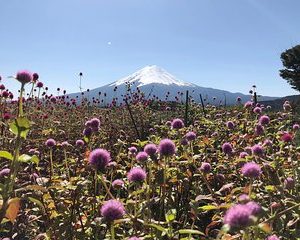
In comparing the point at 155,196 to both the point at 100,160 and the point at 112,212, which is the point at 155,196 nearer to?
the point at 100,160

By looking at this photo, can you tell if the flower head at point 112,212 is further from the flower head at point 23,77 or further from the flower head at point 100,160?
the flower head at point 23,77

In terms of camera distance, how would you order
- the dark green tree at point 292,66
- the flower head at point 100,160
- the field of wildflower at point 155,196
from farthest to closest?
the dark green tree at point 292,66 < the flower head at point 100,160 < the field of wildflower at point 155,196

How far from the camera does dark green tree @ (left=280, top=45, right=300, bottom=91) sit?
127 feet

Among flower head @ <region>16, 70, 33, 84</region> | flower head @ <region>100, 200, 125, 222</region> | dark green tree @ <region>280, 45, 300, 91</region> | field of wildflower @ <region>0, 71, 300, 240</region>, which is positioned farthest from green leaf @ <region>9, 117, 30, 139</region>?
dark green tree @ <region>280, 45, 300, 91</region>

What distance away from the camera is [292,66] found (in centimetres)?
3956

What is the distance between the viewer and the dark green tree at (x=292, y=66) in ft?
127

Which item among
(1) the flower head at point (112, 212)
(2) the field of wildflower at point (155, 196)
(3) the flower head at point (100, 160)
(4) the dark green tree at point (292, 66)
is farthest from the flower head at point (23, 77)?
(4) the dark green tree at point (292, 66)

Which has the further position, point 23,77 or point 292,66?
point 292,66

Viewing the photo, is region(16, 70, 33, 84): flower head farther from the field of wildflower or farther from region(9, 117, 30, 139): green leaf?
region(9, 117, 30, 139): green leaf

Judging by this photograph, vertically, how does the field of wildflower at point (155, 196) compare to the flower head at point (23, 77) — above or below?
below

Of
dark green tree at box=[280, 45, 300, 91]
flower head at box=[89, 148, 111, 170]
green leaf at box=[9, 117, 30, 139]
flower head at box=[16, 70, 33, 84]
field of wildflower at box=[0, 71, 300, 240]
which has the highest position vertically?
dark green tree at box=[280, 45, 300, 91]

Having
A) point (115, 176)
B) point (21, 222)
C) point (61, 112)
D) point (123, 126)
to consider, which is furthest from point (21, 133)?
point (61, 112)

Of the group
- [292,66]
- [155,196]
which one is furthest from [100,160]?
[292,66]

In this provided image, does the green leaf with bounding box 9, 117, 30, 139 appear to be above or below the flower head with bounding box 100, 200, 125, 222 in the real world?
above
